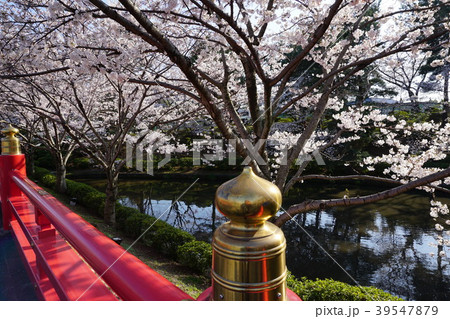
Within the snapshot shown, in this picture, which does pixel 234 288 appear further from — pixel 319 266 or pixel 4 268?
pixel 319 266

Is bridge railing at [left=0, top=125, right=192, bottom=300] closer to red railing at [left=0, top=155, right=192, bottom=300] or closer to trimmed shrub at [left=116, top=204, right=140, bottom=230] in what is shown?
red railing at [left=0, top=155, right=192, bottom=300]

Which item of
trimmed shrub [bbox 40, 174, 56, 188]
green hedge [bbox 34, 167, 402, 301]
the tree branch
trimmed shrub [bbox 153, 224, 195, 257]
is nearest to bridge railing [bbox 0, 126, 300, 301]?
green hedge [bbox 34, 167, 402, 301]

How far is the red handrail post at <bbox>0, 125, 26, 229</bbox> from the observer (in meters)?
3.28

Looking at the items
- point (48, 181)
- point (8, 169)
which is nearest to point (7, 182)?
point (8, 169)

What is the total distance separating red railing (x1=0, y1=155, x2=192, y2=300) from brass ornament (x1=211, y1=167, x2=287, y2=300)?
0.64ft

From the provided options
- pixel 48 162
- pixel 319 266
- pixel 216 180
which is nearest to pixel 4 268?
pixel 319 266

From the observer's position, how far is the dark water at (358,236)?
661cm

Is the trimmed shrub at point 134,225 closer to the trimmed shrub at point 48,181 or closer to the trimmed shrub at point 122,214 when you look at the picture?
the trimmed shrub at point 122,214

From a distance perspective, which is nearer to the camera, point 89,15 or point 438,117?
point 89,15

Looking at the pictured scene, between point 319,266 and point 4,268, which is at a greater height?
point 4,268

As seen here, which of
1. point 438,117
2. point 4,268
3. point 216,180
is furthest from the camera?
point 438,117

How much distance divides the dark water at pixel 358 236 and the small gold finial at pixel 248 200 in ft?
17.4
